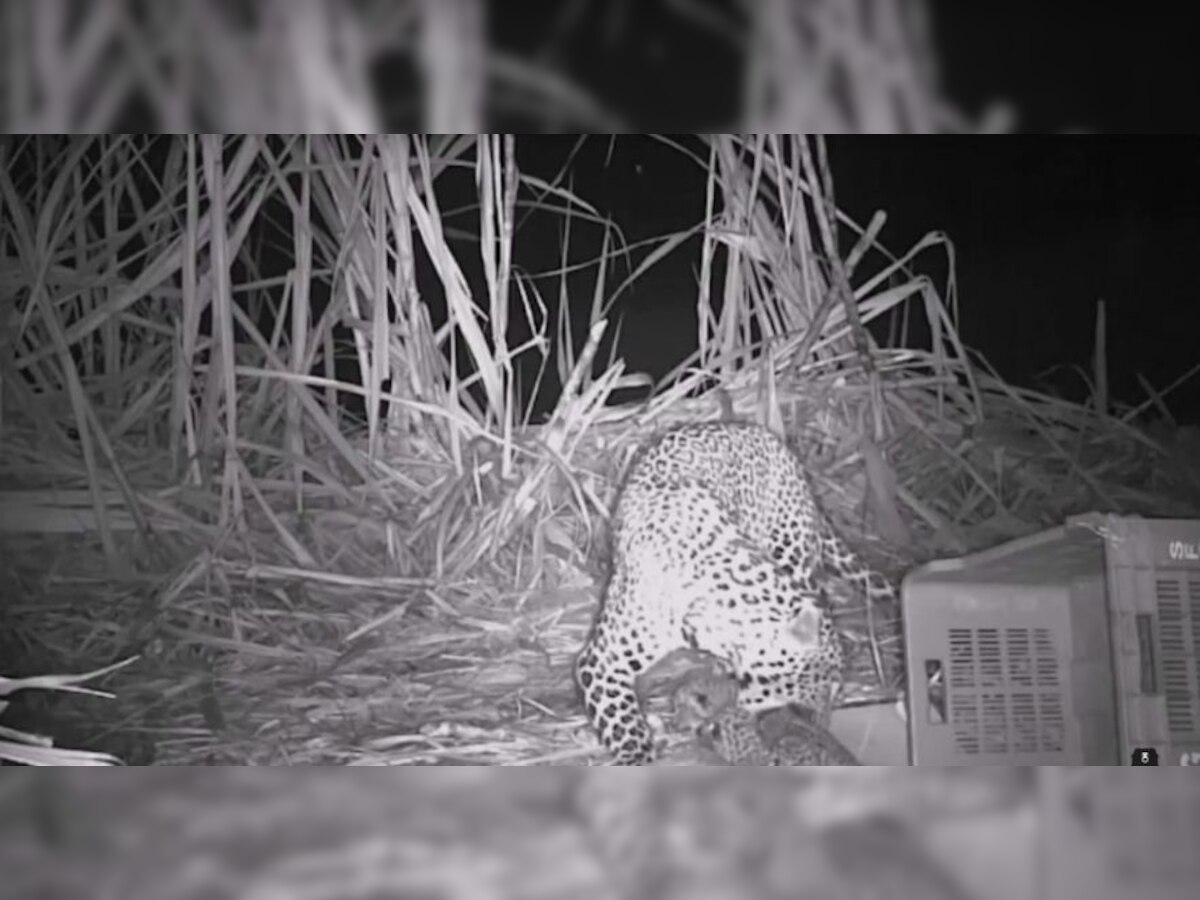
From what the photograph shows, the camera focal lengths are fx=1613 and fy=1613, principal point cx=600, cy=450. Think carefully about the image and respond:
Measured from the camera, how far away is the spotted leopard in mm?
2908

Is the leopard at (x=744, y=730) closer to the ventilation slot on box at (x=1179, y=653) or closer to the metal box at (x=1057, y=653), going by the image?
the metal box at (x=1057, y=653)

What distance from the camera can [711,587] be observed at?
2916 mm

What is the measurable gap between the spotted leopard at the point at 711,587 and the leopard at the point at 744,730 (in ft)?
0.08

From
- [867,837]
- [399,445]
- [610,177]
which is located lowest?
[867,837]

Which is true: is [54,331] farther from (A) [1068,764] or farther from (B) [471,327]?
(A) [1068,764]

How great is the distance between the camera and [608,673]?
114 inches

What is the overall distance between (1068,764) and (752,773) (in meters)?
0.59

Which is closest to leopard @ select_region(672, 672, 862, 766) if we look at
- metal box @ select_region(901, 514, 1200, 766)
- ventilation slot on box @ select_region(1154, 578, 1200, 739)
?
metal box @ select_region(901, 514, 1200, 766)

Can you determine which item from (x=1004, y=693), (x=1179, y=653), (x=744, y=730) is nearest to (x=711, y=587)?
(x=744, y=730)

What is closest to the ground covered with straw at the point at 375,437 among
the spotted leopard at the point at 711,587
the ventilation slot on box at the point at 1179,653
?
the spotted leopard at the point at 711,587

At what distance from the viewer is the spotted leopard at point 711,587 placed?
2.91m

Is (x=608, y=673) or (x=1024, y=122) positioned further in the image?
(x=1024, y=122)

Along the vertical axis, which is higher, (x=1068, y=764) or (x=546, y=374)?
(x=546, y=374)

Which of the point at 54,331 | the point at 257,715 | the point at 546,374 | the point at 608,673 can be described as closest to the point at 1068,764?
the point at 608,673
